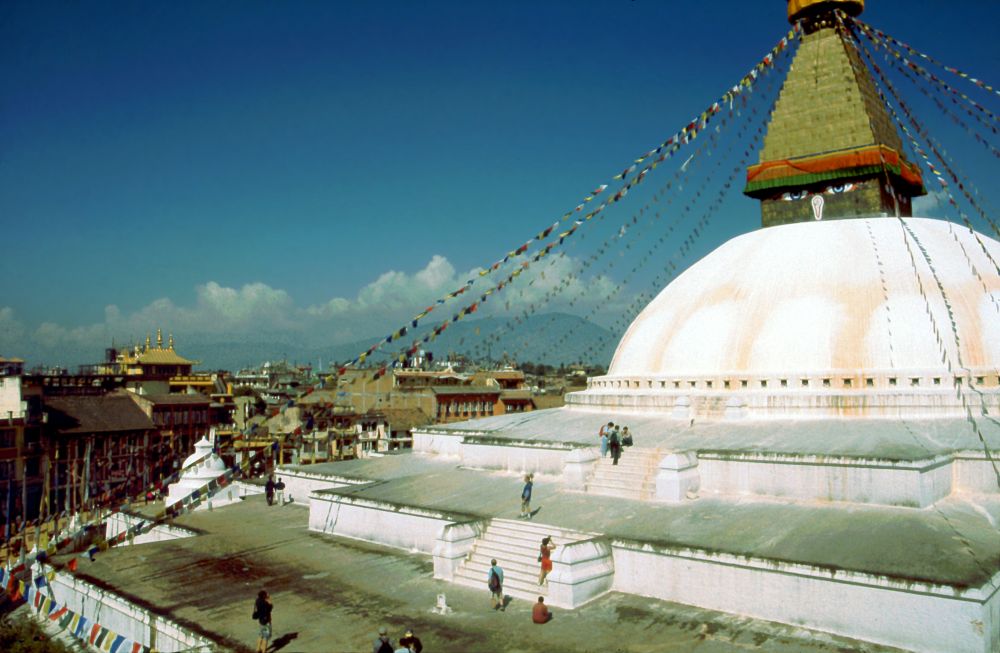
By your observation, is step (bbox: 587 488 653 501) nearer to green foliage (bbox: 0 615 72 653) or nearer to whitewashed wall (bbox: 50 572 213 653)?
whitewashed wall (bbox: 50 572 213 653)

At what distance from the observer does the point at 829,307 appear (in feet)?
44.9

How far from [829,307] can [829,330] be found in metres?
0.51

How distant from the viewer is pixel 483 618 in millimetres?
8859

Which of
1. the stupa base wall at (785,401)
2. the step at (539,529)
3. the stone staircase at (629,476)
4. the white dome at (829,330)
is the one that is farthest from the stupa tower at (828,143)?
the step at (539,529)

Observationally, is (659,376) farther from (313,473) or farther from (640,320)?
(313,473)

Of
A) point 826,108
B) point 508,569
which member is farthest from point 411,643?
point 826,108

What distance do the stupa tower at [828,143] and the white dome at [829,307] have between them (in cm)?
78

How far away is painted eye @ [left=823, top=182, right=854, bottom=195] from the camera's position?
16.4 m

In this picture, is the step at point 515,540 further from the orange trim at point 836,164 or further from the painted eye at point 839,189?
the painted eye at point 839,189

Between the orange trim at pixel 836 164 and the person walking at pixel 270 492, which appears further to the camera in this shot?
the person walking at pixel 270 492

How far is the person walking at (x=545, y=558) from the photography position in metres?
9.38

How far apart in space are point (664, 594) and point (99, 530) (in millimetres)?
A: 12162

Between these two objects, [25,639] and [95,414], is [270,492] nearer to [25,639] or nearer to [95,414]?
[25,639]

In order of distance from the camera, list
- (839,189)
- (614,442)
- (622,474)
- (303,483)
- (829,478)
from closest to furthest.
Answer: (829,478)
(622,474)
(614,442)
(303,483)
(839,189)
